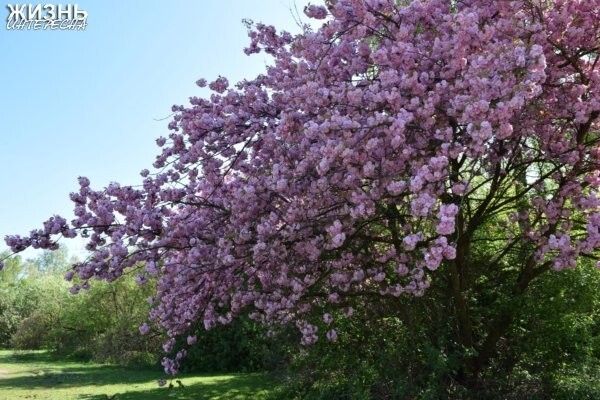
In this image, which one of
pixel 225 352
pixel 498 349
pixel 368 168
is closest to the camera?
pixel 368 168

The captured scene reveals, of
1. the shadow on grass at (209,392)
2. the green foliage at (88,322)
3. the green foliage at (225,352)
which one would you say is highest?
the green foliage at (88,322)

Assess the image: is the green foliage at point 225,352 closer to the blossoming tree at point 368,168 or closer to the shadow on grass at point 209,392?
the shadow on grass at point 209,392

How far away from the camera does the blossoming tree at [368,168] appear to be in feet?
15.4

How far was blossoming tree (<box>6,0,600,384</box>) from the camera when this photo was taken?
15.4 ft

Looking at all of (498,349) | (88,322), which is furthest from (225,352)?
(88,322)

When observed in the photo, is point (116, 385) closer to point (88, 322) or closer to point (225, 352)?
point (225, 352)

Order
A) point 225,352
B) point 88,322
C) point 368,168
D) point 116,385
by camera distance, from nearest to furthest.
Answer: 1. point 368,168
2. point 116,385
3. point 225,352
4. point 88,322

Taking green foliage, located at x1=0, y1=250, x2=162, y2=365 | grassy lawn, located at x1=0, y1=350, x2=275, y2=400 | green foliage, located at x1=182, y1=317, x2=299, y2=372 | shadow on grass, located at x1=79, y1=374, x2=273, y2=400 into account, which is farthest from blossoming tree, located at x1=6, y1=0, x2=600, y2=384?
green foliage, located at x1=0, y1=250, x2=162, y2=365

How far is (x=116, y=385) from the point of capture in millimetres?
14000

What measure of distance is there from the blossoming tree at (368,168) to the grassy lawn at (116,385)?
4637 millimetres

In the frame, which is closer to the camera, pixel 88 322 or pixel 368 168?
pixel 368 168

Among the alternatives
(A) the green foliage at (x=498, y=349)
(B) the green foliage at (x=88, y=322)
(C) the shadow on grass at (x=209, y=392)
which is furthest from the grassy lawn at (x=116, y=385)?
(A) the green foliage at (x=498, y=349)

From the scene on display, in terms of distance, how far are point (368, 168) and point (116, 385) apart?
11930mm

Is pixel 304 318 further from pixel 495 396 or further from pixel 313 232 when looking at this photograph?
pixel 495 396
